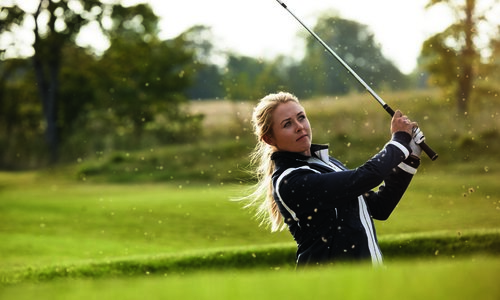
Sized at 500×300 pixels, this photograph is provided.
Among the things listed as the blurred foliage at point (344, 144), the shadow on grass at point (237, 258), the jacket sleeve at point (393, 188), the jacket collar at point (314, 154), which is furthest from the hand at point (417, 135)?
the blurred foliage at point (344, 144)

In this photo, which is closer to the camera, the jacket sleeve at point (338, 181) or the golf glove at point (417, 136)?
the jacket sleeve at point (338, 181)

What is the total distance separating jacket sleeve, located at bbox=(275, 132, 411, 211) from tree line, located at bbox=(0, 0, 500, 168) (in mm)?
21905

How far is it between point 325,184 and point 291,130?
37cm

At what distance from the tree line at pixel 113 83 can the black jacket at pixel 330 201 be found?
21.8 meters

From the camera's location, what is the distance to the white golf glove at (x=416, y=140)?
142 inches

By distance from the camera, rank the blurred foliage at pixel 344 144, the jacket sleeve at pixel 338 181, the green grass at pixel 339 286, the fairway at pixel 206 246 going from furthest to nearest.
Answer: the blurred foliage at pixel 344 144 → the jacket sleeve at pixel 338 181 → the fairway at pixel 206 246 → the green grass at pixel 339 286

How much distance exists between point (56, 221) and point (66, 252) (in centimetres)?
511

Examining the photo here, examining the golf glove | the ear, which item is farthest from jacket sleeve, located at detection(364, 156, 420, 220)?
the ear

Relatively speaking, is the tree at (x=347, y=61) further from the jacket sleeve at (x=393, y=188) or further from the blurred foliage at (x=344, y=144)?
the jacket sleeve at (x=393, y=188)

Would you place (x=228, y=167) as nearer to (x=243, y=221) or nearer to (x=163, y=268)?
(x=243, y=221)

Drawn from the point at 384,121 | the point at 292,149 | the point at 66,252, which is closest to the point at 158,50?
the point at 384,121

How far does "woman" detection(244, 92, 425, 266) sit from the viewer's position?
11.1 ft

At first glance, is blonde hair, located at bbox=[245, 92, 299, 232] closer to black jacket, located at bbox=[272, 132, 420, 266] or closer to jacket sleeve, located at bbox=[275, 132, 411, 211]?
black jacket, located at bbox=[272, 132, 420, 266]

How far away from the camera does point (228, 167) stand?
20.6 meters
